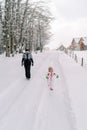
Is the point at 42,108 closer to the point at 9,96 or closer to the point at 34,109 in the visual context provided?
the point at 34,109

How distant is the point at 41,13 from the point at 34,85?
98.3 ft

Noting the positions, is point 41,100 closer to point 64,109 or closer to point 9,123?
point 64,109

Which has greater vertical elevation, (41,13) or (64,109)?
(41,13)

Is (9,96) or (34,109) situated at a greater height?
(34,109)

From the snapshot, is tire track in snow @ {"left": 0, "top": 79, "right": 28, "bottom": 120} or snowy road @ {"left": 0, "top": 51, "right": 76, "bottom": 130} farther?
tire track in snow @ {"left": 0, "top": 79, "right": 28, "bottom": 120}

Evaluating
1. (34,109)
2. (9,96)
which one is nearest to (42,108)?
(34,109)

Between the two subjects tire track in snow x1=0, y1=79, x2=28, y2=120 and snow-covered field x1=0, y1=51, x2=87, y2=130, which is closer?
snow-covered field x1=0, y1=51, x2=87, y2=130

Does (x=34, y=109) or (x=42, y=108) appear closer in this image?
(x=34, y=109)

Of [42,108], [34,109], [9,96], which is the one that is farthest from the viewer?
[9,96]

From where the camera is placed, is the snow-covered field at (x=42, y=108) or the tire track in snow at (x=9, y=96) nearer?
the snow-covered field at (x=42, y=108)

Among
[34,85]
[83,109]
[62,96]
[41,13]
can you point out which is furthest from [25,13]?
[83,109]

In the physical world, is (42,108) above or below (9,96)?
above

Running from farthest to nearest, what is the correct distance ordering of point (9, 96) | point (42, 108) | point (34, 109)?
point (9, 96) < point (42, 108) < point (34, 109)

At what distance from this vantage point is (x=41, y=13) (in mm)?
43500
